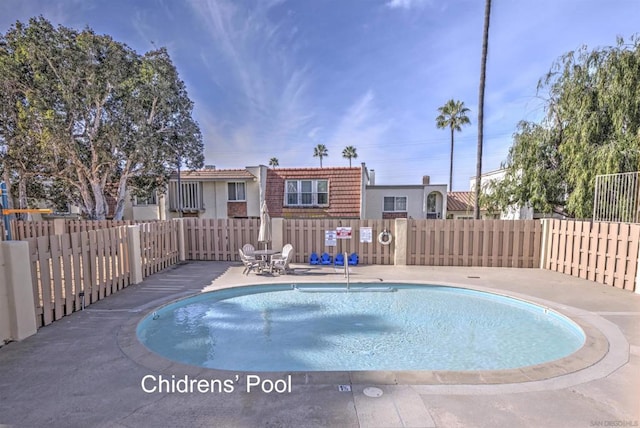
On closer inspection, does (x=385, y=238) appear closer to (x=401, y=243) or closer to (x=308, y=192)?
(x=401, y=243)

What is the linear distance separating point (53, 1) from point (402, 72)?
14.9 m

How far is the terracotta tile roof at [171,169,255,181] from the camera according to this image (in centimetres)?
2091

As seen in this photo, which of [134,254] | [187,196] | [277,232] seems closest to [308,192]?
[277,232]

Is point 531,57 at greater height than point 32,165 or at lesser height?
greater

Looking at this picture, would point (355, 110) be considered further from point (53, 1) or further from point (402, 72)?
point (53, 1)

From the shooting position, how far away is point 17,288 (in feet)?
14.5

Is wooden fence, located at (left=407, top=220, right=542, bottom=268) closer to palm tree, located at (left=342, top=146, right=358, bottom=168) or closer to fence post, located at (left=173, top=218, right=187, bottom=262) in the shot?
fence post, located at (left=173, top=218, right=187, bottom=262)

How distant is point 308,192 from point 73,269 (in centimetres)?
1475

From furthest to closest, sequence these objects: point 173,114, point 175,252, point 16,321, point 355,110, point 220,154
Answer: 1. point 220,154
2. point 355,110
3. point 173,114
4. point 175,252
5. point 16,321

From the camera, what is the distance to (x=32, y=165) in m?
16.2

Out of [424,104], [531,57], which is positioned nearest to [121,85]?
[424,104]

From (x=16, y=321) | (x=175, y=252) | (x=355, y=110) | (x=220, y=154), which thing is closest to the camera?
(x=16, y=321)

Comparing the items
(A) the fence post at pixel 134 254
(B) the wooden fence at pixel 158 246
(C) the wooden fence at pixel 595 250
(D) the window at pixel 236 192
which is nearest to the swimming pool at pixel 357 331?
(A) the fence post at pixel 134 254

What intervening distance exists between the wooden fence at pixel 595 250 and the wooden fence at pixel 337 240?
512 centimetres
